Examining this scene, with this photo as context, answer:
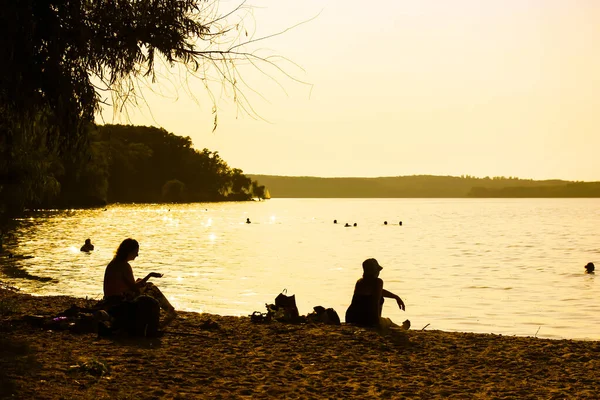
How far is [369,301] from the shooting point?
A: 12289 millimetres

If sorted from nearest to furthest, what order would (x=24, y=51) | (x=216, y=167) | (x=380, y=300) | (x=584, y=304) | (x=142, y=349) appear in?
1. (x=24, y=51)
2. (x=142, y=349)
3. (x=380, y=300)
4. (x=584, y=304)
5. (x=216, y=167)

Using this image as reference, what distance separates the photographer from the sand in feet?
25.4

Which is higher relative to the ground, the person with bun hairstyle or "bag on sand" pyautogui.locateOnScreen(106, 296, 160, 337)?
the person with bun hairstyle

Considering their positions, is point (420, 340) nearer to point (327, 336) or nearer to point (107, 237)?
point (327, 336)

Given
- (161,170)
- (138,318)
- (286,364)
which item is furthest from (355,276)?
(161,170)

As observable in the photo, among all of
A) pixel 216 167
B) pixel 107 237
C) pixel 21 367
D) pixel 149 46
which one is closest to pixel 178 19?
pixel 149 46

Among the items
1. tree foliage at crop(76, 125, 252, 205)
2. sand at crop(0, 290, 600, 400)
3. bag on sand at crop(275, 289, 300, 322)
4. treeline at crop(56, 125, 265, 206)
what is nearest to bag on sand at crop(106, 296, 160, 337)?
sand at crop(0, 290, 600, 400)

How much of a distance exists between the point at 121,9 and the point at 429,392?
565 cm

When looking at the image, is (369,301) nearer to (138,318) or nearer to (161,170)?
(138,318)

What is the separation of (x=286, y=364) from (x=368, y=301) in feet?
11.0

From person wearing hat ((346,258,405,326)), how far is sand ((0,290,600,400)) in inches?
19.3

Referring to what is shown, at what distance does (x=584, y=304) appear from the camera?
899 inches

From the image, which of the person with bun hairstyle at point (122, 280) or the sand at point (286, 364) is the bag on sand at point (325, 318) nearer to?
the sand at point (286, 364)

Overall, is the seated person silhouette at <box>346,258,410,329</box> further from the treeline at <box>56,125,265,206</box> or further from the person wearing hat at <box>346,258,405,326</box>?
the treeline at <box>56,125,265,206</box>
